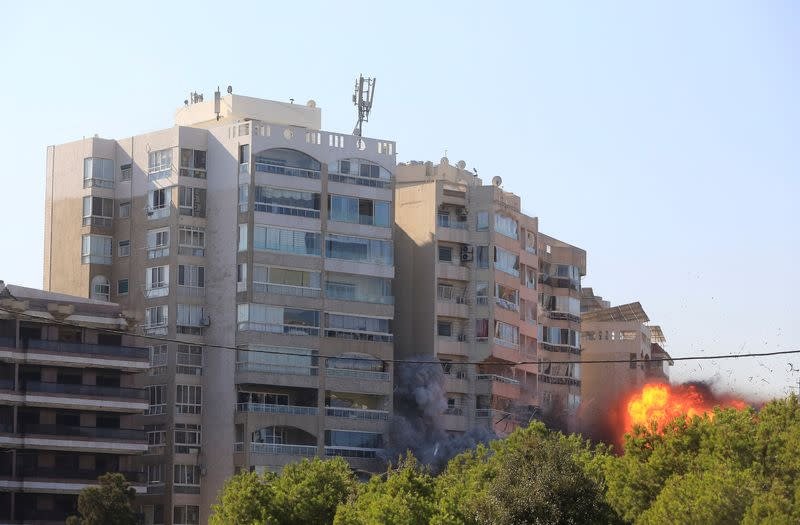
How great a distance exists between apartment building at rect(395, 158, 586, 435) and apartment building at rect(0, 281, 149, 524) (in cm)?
1966

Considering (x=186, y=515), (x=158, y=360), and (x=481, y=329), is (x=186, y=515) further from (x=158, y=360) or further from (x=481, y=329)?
(x=481, y=329)

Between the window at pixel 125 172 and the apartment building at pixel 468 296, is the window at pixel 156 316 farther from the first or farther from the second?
the apartment building at pixel 468 296

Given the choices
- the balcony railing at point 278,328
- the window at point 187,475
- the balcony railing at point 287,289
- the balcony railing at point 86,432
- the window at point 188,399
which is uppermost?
the balcony railing at point 287,289

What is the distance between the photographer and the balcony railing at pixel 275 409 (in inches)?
4235

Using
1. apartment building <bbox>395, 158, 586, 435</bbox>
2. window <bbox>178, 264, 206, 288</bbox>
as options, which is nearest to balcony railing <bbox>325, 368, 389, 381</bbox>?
apartment building <bbox>395, 158, 586, 435</bbox>

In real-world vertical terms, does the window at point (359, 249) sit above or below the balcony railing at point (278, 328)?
above

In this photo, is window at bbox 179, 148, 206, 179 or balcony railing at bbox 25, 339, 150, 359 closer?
balcony railing at bbox 25, 339, 150, 359

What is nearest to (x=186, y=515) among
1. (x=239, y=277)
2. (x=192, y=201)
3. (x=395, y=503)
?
(x=239, y=277)

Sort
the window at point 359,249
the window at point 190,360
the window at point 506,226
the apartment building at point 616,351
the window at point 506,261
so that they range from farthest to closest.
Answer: the apartment building at point 616,351 → the window at point 506,226 → the window at point 506,261 → the window at point 359,249 → the window at point 190,360

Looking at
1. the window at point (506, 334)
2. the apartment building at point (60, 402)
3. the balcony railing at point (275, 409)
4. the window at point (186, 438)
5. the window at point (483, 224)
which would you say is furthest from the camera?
the window at point (483, 224)

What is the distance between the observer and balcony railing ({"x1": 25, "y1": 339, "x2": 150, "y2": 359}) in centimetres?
10069

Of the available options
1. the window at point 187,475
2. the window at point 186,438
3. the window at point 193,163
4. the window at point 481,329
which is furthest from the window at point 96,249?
the window at point 481,329

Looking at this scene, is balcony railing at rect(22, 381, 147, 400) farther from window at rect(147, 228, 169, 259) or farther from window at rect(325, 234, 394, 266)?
window at rect(325, 234, 394, 266)

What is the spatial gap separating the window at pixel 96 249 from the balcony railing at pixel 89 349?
1040 cm
